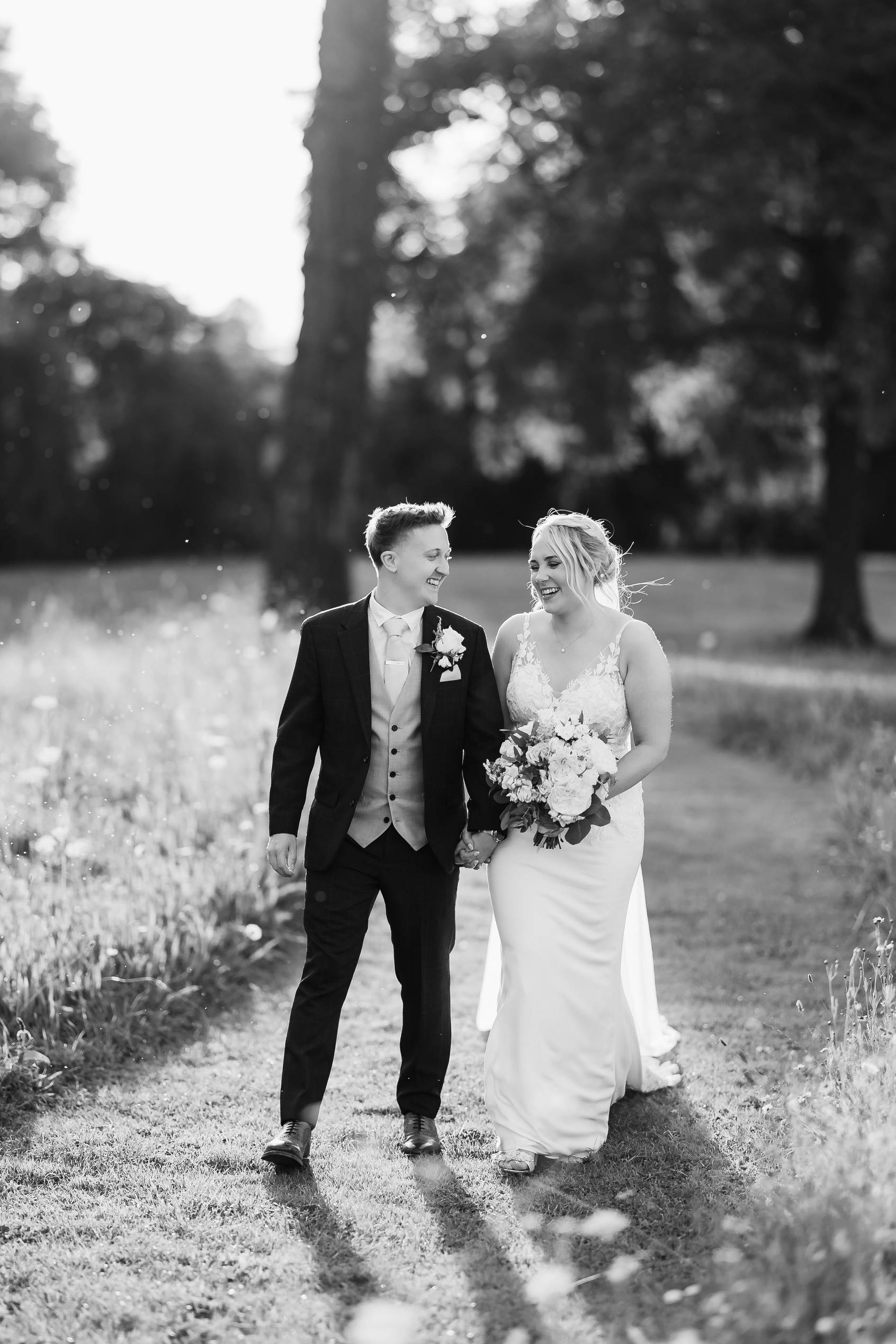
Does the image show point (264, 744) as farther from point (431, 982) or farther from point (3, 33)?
point (3, 33)

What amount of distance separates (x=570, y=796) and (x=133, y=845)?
10.1 feet

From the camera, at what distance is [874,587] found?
31703 millimetres

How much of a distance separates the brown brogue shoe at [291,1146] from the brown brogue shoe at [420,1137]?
35cm

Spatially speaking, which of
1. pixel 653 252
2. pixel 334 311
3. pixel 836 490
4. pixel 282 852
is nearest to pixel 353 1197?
pixel 282 852

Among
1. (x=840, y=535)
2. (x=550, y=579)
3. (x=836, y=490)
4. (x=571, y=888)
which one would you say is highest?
(x=836, y=490)

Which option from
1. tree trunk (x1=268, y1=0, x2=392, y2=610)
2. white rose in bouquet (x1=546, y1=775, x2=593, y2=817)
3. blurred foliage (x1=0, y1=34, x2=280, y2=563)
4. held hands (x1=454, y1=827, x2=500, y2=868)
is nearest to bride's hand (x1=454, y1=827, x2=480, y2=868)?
held hands (x1=454, y1=827, x2=500, y2=868)

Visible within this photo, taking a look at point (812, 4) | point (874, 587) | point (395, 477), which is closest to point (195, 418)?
point (395, 477)

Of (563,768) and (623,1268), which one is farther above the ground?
(563,768)

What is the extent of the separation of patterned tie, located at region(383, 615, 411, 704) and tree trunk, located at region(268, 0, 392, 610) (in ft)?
24.0

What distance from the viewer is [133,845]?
6.44 metres

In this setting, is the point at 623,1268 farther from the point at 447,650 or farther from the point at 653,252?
the point at 653,252

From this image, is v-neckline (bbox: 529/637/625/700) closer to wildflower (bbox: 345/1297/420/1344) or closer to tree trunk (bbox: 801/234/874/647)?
wildflower (bbox: 345/1297/420/1344)

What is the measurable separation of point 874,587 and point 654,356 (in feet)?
44.0

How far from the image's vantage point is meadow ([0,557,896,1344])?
3.30 meters
